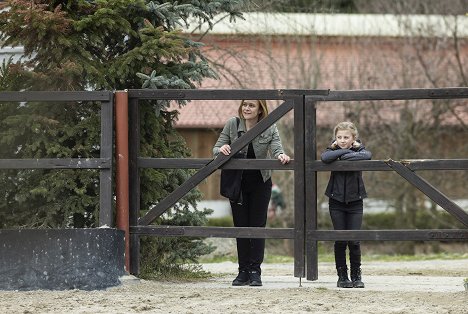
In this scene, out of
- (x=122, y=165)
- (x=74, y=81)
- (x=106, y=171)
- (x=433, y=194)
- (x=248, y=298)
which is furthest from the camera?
(x=74, y=81)

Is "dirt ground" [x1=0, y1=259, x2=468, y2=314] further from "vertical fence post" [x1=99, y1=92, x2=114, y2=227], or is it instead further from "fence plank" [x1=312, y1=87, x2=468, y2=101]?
"fence plank" [x1=312, y1=87, x2=468, y2=101]

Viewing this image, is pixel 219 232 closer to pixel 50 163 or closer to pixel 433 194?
pixel 50 163

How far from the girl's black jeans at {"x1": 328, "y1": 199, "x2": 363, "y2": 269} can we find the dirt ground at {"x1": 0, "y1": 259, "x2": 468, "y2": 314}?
24 centimetres

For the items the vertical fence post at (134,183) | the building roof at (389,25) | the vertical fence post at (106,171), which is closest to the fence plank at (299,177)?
the vertical fence post at (134,183)

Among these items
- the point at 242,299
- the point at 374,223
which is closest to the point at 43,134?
the point at 242,299

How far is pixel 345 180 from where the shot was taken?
934cm

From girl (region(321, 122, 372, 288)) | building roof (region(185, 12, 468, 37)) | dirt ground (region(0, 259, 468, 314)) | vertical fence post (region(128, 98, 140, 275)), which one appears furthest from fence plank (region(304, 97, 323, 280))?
building roof (region(185, 12, 468, 37))

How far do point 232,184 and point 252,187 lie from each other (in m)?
0.20

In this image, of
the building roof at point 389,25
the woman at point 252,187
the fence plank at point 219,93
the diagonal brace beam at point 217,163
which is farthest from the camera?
the building roof at point 389,25

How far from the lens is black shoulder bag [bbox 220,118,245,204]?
9438 mm

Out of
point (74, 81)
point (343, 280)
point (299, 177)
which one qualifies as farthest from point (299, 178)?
point (74, 81)

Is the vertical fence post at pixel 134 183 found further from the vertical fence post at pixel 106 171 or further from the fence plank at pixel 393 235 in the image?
the fence plank at pixel 393 235

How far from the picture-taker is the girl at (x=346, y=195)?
9.31 m

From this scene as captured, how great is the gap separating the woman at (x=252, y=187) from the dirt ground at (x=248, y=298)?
217mm
